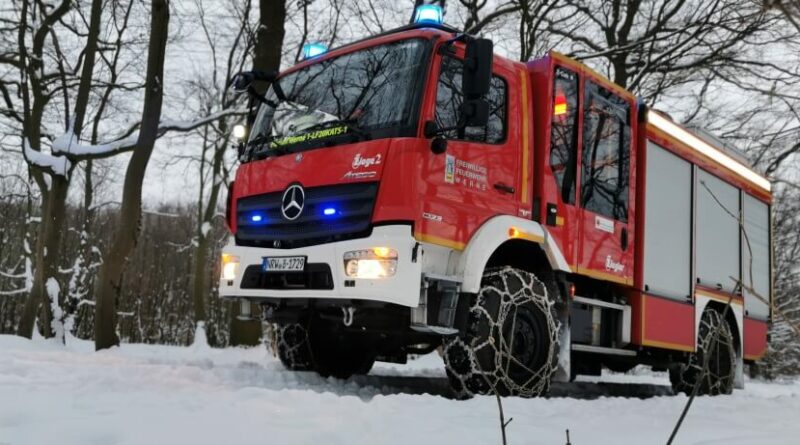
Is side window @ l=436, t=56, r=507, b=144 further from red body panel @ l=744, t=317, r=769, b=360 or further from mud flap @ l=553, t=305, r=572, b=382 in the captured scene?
red body panel @ l=744, t=317, r=769, b=360

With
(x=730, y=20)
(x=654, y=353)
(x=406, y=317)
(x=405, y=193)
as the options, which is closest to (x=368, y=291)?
(x=406, y=317)

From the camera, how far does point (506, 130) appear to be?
577 cm

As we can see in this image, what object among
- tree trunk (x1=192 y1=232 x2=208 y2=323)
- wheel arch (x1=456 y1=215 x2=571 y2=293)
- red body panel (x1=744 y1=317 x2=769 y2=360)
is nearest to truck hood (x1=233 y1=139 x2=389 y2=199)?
wheel arch (x1=456 y1=215 x2=571 y2=293)

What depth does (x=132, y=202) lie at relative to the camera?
10148 mm

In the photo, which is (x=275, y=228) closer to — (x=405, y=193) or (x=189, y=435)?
(x=405, y=193)

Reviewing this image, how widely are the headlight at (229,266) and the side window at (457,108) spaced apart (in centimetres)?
212

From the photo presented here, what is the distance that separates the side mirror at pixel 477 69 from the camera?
5.00 metres

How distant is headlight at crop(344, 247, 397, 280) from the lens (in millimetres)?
4887

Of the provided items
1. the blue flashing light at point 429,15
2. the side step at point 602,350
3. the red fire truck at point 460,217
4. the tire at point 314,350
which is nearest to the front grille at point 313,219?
the red fire truck at point 460,217

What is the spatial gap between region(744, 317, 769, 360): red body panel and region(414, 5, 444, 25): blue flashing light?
229 inches

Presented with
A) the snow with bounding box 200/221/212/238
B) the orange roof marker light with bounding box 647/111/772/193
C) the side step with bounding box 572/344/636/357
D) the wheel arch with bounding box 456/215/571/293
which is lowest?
the side step with bounding box 572/344/636/357

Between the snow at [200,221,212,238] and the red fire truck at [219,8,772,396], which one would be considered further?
the snow at [200,221,212,238]

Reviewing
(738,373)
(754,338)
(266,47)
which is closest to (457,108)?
(738,373)

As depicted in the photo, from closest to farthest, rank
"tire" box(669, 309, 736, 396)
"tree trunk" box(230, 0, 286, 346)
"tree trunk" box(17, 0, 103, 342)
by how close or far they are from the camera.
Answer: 1. "tire" box(669, 309, 736, 396)
2. "tree trunk" box(230, 0, 286, 346)
3. "tree trunk" box(17, 0, 103, 342)
